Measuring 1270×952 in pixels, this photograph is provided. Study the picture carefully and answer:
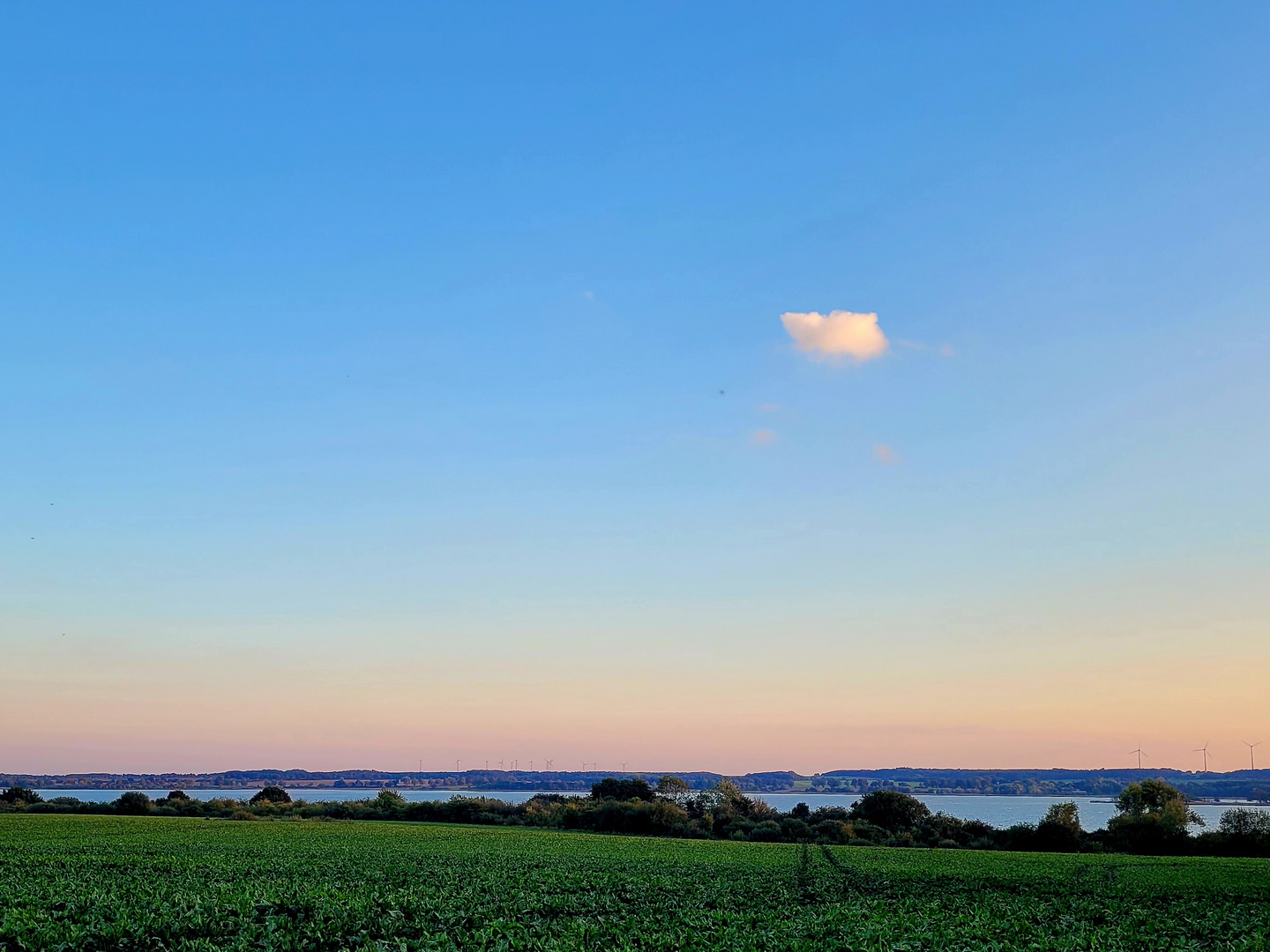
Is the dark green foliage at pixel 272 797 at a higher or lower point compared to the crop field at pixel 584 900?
lower

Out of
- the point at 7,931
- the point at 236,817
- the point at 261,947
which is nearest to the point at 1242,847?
the point at 261,947

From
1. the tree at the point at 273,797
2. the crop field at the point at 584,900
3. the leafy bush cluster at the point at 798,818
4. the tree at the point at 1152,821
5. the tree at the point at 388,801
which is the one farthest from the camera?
the tree at the point at 273,797

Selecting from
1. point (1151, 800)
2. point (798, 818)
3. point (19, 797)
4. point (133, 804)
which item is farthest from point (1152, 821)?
point (19, 797)

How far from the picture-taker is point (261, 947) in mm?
22250

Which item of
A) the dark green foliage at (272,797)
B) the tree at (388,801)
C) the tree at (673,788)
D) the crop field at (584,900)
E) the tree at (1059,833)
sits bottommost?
the tree at (673,788)

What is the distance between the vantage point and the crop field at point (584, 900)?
2353 cm

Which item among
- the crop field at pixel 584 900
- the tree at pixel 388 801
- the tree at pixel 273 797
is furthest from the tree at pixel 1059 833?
the tree at pixel 273 797

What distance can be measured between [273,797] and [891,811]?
291 feet

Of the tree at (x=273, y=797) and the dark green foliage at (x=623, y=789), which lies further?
the dark green foliage at (x=623, y=789)

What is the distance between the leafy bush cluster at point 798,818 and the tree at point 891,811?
0.12 m

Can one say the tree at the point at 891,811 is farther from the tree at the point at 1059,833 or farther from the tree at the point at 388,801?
the tree at the point at 388,801

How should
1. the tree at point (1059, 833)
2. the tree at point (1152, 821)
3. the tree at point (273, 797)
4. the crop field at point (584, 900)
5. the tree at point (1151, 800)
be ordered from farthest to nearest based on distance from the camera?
the tree at point (273, 797)
the tree at point (1151, 800)
the tree at point (1059, 833)
the tree at point (1152, 821)
the crop field at point (584, 900)

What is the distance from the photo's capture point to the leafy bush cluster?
89000 millimetres

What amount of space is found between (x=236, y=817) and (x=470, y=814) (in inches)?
1130
